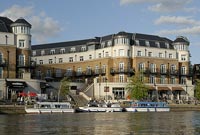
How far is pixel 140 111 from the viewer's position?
92250mm

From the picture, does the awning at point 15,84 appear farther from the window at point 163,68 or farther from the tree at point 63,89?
the window at point 163,68

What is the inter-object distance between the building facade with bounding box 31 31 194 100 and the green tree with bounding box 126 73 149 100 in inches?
191

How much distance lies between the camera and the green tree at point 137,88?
10274 cm

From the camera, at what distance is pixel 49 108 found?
82.3 meters

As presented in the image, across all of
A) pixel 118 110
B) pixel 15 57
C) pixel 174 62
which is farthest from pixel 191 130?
pixel 174 62

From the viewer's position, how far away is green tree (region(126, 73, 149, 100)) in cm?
10274

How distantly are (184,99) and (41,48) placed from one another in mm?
42708

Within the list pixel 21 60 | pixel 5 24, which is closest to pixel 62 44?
pixel 21 60

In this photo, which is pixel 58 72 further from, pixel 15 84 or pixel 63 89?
pixel 15 84

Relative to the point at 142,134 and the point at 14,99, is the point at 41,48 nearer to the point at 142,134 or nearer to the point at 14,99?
the point at 14,99

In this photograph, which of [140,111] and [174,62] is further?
[174,62]

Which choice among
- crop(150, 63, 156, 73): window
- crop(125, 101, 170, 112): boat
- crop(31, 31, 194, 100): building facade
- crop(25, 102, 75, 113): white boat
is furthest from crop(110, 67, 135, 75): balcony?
crop(25, 102, 75, 113): white boat

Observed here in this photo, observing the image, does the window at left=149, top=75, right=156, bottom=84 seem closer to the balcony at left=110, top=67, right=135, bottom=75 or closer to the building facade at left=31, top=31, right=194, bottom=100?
the building facade at left=31, top=31, right=194, bottom=100

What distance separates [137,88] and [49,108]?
26707 mm
